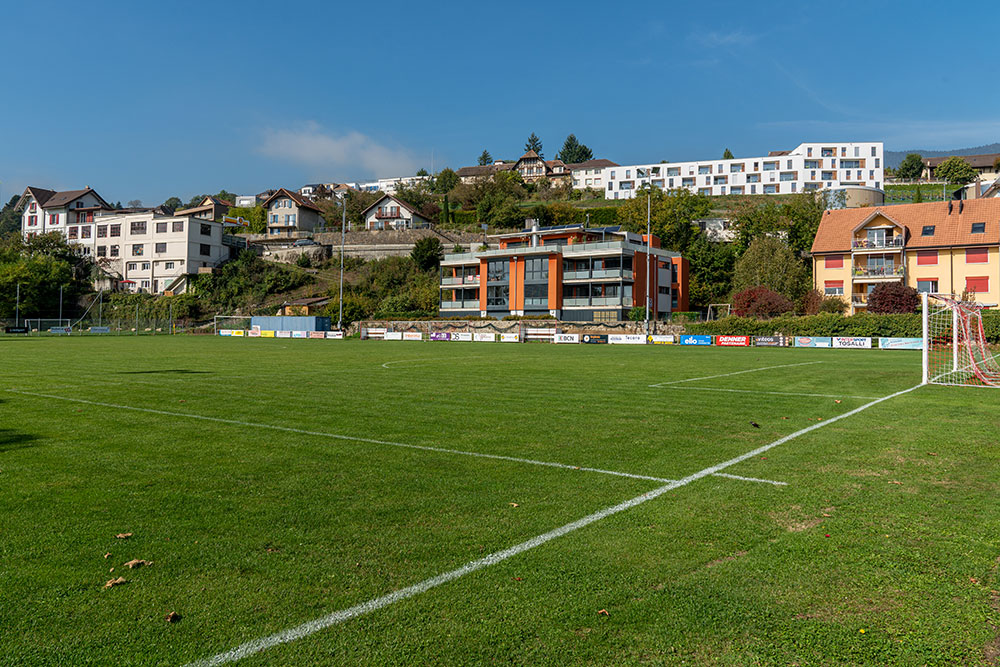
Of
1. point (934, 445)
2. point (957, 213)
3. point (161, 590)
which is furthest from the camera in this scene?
point (957, 213)

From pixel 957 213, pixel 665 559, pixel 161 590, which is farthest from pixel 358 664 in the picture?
pixel 957 213

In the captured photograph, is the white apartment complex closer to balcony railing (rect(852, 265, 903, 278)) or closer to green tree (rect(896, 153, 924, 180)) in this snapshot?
balcony railing (rect(852, 265, 903, 278))

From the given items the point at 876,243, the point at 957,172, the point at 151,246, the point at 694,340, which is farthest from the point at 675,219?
the point at 151,246

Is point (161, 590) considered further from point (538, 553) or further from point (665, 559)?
point (665, 559)

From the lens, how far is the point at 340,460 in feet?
28.0

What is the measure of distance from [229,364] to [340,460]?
19045 mm

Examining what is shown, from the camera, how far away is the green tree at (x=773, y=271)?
2625 inches

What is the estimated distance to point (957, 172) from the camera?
123500mm

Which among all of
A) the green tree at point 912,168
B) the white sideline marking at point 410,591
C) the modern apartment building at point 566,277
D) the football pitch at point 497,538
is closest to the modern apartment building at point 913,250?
the modern apartment building at point 566,277

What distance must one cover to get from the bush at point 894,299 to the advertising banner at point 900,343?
537 inches

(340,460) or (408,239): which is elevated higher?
(408,239)

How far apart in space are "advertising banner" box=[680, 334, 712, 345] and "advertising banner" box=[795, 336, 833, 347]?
20.2 feet

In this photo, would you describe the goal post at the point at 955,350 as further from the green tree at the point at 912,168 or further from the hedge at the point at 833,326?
the green tree at the point at 912,168

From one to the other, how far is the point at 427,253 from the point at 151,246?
4323 centimetres
